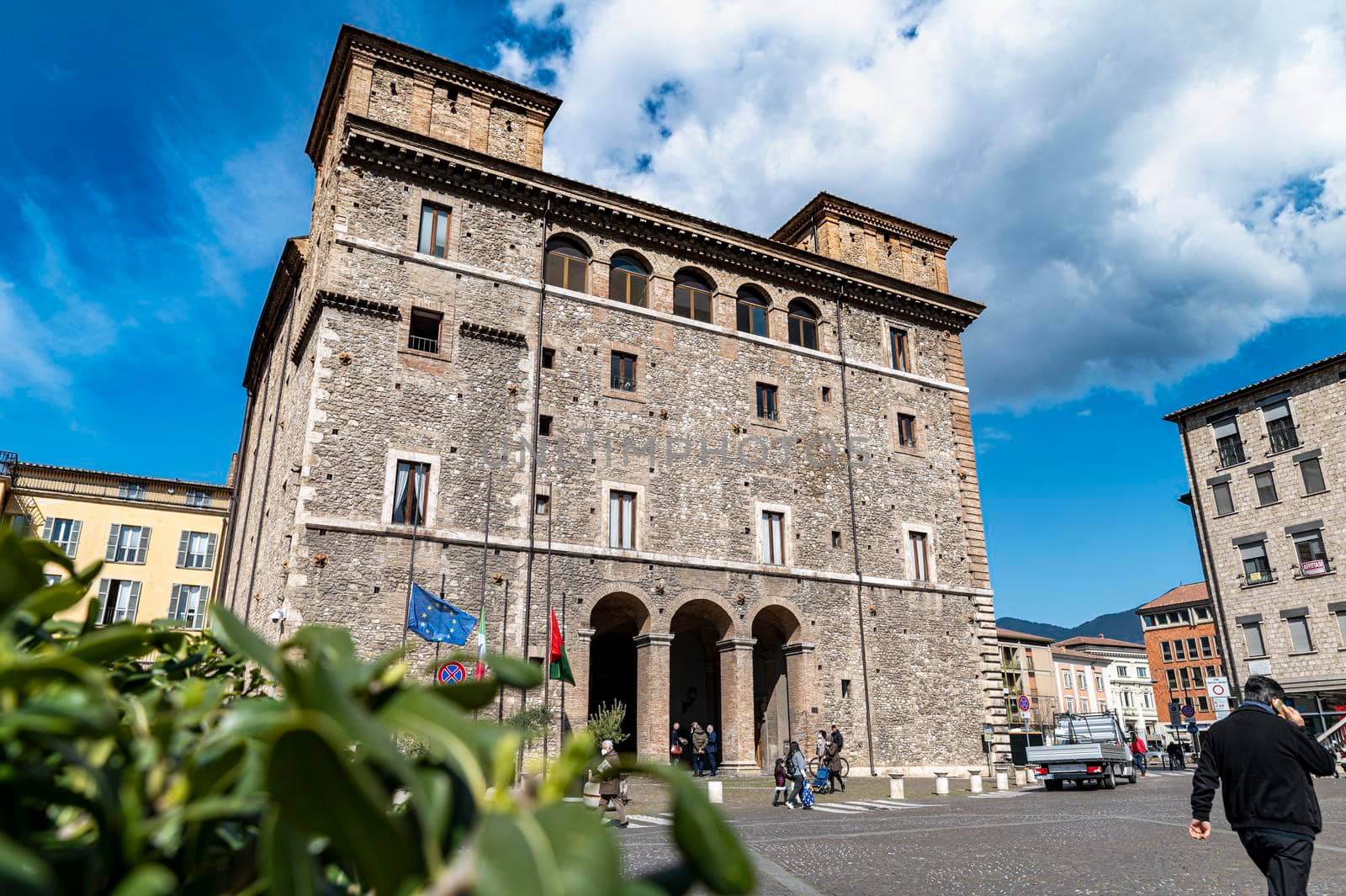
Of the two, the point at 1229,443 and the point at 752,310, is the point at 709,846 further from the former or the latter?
the point at 1229,443

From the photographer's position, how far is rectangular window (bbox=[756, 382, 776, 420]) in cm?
2531

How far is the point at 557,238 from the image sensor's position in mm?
23641

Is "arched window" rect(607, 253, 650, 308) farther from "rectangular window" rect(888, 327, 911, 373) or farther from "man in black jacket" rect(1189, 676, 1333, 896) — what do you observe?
"man in black jacket" rect(1189, 676, 1333, 896)

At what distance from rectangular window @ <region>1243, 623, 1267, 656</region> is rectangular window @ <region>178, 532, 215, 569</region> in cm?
4178

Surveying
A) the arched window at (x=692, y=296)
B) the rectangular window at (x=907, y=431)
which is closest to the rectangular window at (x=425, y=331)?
the arched window at (x=692, y=296)

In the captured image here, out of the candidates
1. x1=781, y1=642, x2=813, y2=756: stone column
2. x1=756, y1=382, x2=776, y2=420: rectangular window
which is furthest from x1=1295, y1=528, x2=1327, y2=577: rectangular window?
x1=756, y1=382, x2=776, y2=420: rectangular window

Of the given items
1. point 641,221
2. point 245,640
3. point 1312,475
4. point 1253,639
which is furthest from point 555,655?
point 1312,475

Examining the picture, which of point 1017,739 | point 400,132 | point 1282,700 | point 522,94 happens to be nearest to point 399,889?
point 1282,700

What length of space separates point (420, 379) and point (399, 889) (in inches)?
807

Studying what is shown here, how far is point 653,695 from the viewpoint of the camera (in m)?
21.4

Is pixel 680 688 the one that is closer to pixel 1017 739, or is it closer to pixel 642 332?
pixel 642 332

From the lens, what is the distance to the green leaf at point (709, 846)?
2.38 ft

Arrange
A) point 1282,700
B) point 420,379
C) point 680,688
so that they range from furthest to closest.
A: point 680,688, point 420,379, point 1282,700

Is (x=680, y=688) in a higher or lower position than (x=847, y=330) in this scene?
lower
